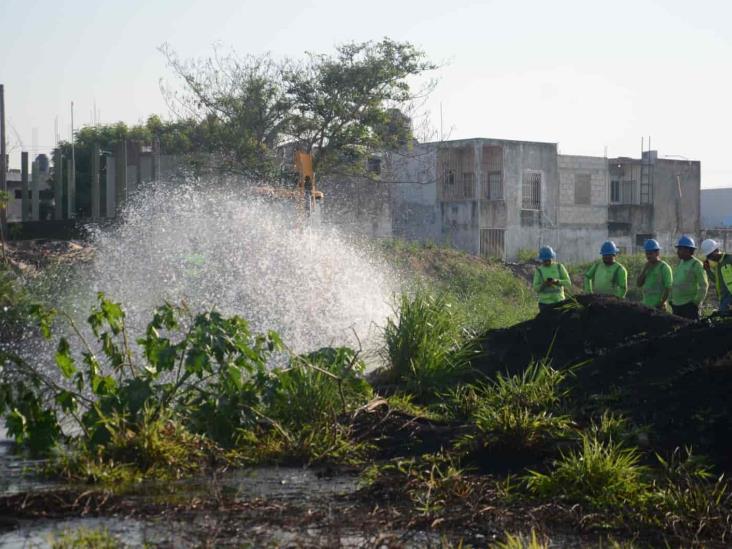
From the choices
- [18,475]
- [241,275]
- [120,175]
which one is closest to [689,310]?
[241,275]

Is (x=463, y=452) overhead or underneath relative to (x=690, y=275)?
underneath

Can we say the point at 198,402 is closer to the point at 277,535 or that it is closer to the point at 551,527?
the point at 277,535

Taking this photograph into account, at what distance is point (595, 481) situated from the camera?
7.40 meters

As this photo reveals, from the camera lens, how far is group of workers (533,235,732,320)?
14.1 m

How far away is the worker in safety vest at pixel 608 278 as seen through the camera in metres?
15.1

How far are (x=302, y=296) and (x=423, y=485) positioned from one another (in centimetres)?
820

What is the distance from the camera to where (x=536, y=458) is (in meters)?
8.48

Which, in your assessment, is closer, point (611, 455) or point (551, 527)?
point (551, 527)

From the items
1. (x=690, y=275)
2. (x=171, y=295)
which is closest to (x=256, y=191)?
(x=171, y=295)

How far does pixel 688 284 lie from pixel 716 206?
213 feet

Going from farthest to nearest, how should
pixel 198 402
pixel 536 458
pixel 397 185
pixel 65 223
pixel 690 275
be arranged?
pixel 397 185 → pixel 65 223 → pixel 690 275 → pixel 198 402 → pixel 536 458

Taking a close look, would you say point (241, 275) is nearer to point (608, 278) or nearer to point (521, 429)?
point (608, 278)

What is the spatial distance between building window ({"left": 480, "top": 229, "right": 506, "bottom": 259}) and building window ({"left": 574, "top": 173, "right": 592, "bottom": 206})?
501 cm

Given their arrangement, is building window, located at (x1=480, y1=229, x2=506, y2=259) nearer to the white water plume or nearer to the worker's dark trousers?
the white water plume
